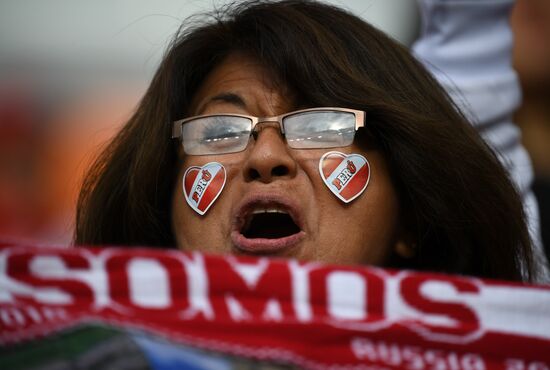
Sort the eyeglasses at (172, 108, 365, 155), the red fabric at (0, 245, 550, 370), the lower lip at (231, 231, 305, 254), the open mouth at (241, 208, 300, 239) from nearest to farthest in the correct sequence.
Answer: the red fabric at (0, 245, 550, 370), the lower lip at (231, 231, 305, 254), the eyeglasses at (172, 108, 365, 155), the open mouth at (241, 208, 300, 239)

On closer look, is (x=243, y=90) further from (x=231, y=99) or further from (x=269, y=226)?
(x=269, y=226)

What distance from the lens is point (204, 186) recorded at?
1680 millimetres

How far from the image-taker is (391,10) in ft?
18.2

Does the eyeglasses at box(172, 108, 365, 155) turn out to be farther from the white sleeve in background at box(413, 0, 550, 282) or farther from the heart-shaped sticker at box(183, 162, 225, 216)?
the white sleeve in background at box(413, 0, 550, 282)

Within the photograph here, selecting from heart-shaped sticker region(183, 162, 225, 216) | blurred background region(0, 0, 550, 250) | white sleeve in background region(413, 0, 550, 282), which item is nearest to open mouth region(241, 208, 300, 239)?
heart-shaped sticker region(183, 162, 225, 216)

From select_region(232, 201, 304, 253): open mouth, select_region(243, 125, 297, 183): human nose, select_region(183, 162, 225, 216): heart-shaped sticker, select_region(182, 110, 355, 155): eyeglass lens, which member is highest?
select_region(182, 110, 355, 155): eyeglass lens

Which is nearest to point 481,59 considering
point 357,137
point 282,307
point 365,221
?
point 357,137

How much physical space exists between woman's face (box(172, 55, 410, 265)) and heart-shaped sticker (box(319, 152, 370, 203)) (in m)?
0.01

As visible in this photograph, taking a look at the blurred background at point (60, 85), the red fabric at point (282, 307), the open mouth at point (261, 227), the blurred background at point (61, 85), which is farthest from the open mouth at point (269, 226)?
the blurred background at point (60, 85)

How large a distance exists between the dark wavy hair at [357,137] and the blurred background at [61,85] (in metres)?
1.91

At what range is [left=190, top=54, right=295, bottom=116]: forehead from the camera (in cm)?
170

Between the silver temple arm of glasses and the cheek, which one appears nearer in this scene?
the cheek

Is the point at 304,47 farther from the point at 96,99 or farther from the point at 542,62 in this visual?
the point at 96,99

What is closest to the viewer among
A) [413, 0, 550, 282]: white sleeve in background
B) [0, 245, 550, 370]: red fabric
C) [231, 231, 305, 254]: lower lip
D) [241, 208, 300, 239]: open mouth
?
[0, 245, 550, 370]: red fabric
